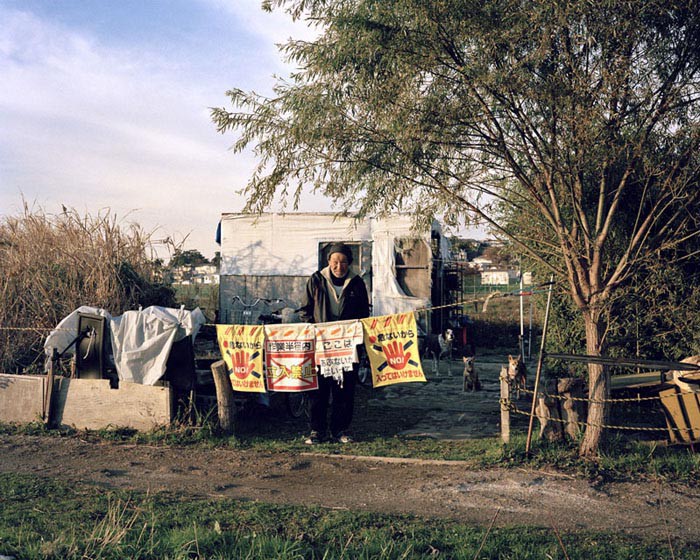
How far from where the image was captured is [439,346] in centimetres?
1392

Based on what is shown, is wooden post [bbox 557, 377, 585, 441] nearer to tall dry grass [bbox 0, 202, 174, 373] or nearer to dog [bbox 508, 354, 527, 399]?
dog [bbox 508, 354, 527, 399]

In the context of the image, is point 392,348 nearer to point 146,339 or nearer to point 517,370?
point 517,370

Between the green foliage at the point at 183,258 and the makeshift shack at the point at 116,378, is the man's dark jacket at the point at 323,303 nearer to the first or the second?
the makeshift shack at the point at 116,378

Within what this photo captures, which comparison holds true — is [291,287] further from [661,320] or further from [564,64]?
[564,64]

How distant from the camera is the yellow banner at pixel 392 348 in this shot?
22.7 feet

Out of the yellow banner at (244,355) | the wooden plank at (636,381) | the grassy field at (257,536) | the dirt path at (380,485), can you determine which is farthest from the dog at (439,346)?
the grassy field at (257,536)

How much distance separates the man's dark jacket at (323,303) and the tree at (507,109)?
3.36ft

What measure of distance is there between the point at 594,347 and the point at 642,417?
2328mm

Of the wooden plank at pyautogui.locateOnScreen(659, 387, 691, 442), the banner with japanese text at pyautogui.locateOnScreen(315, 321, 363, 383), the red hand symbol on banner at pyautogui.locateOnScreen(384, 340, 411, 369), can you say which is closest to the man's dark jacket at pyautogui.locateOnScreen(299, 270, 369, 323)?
the banner with japanese text at pyautogui.locateOnScreen(315, 321, 363, 383)

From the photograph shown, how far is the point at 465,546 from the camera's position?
397 centimetres

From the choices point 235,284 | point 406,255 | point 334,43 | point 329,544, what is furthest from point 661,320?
point 235,284

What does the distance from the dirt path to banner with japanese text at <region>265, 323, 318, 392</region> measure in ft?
2.96

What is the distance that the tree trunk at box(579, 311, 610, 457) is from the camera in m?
6.14

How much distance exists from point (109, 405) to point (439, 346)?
805cm
